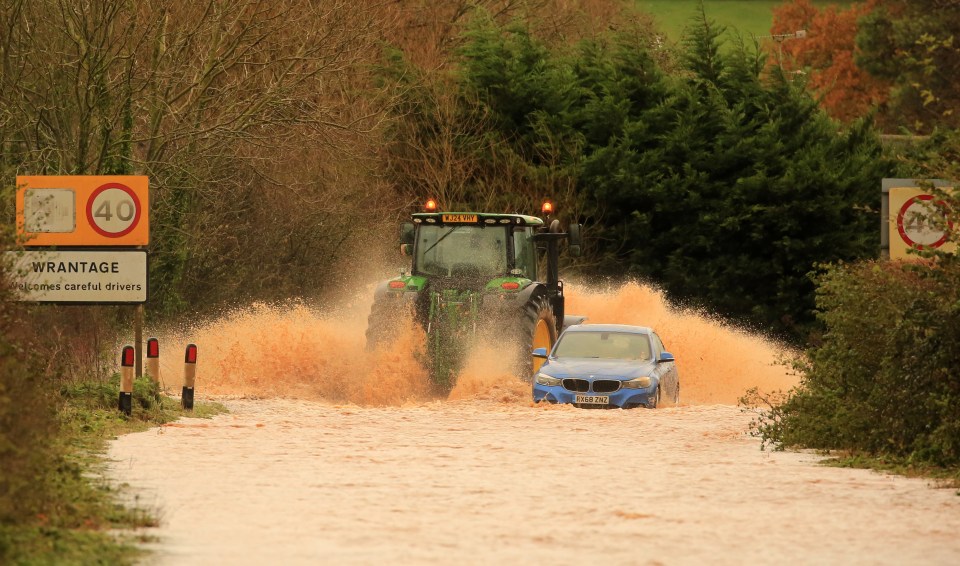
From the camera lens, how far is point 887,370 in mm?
15469

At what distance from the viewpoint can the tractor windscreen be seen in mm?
25422

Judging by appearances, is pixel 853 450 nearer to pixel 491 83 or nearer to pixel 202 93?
pixel 202 93

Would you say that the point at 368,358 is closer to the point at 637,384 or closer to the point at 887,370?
the point at 637,384

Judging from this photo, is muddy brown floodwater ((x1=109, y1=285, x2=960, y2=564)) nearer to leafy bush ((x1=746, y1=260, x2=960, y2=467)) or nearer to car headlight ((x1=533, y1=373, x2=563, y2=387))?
car headlight ((x1=533, y1=373, x2=563, y2=387))

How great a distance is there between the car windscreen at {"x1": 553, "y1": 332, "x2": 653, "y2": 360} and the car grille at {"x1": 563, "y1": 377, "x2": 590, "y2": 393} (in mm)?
1005

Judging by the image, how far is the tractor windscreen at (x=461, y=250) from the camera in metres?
25.4

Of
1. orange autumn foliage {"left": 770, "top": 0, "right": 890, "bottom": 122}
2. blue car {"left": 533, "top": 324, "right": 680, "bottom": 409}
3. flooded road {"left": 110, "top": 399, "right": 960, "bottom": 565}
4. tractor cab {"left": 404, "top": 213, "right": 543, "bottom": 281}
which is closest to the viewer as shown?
flooded road {"left": 110, "top": 399, "right": 960, "bottom": 565}

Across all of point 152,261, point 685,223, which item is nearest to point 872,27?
point 685,223

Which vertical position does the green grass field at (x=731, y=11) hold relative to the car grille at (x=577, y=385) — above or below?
above

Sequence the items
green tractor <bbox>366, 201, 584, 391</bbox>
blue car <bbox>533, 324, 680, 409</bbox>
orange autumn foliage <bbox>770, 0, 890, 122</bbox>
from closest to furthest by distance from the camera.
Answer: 1. blue car <bbox>533, 324, 680, 409</bbox>
2. green tractor <bbox>366, 201, 584, 391</bbox>
3. orange autumn foliage <bbox>770, 0, 890, 122</bbox>

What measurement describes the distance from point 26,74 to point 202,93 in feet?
10.6

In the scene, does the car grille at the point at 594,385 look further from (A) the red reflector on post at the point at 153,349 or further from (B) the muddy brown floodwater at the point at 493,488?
(A) the red reflector on post at the point at 153,349

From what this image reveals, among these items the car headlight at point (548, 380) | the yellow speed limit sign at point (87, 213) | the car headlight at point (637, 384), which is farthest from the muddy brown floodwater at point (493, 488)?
the yellow speed limit sign at point (87, 213)

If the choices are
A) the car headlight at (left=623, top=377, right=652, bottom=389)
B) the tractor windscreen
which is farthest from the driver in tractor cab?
the car headlight at (left=623, top=377, right=652, bottom=389)
